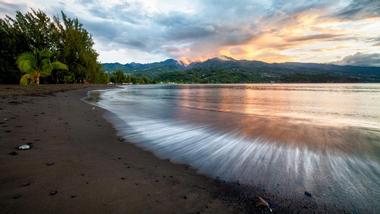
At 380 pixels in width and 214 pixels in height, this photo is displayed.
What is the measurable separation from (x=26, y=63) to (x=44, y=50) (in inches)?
221

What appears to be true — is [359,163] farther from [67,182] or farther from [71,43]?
[71,43]

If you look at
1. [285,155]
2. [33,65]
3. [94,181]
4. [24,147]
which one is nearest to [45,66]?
[33,65]

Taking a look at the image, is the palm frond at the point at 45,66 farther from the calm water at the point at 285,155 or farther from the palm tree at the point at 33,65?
the calm water at the point at 285,155

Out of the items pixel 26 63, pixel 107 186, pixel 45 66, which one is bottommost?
pixel 107 186

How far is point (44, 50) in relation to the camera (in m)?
35.0

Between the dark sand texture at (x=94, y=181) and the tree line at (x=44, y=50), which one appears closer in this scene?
the dark sand texture at (x=94, y=181)

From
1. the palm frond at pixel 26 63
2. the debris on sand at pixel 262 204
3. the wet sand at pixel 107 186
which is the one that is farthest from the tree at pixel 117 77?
the debris on sand at pixel 262 204

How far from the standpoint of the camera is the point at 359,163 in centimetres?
515

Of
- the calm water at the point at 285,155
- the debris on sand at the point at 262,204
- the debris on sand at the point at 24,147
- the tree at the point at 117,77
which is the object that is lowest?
the calm water at the point at 285,155

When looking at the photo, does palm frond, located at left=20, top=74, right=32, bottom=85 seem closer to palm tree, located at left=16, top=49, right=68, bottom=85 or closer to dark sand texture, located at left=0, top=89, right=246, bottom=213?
palm tree, located at left=16, top=49, right=68, bottom=85

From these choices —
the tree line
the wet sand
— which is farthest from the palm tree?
the wet sand

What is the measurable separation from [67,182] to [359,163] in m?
6.49

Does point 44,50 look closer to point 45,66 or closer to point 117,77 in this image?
point 45,66

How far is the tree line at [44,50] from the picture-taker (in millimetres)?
33125
